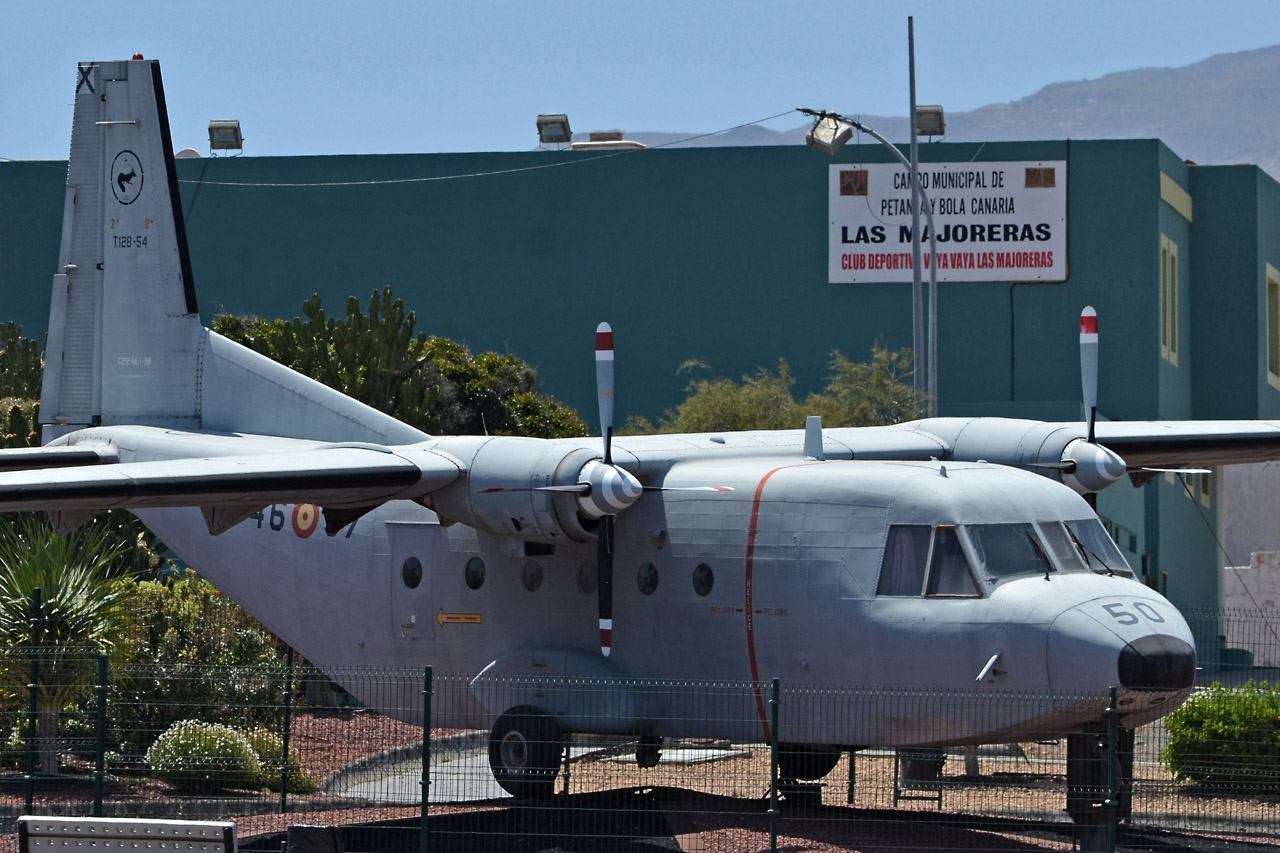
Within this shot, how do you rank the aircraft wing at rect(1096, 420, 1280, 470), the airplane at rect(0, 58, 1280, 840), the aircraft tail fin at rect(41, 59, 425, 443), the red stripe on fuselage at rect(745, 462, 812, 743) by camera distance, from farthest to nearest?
the aircraft tail fin at rect(41, 59, 425, 443)
the aircraft wing at rect(1096, 420, 1280, 470)
the red stripe on fuselage at rect(745, 462, 812, 743)
the airplane at rect(0, 58, 1280, 840)

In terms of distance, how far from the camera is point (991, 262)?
42.3m

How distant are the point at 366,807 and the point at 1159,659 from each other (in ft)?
25.4

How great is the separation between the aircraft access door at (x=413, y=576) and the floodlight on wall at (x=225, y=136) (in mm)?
30754

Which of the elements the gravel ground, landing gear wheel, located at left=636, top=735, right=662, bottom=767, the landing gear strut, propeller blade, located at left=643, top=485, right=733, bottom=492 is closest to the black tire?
the gravel ground

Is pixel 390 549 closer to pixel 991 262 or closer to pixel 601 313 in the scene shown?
pixel 601 313

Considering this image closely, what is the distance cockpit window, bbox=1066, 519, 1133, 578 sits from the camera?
14.4 metres

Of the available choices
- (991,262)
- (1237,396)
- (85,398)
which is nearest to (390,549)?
(85,398)

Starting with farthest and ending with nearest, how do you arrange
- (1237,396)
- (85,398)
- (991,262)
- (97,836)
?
(1237,396) < (991,262) < (85,398) < (97,836)

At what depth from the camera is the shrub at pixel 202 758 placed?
17.2m

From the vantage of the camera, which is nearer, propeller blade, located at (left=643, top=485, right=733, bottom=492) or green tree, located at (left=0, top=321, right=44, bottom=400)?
propeller blade, located at (left=643, top=485, right=733, bottom=492)

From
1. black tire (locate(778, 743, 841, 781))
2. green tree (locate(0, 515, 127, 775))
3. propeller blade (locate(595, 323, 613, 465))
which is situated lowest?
black tire (locate(778, 743, 841, 781))

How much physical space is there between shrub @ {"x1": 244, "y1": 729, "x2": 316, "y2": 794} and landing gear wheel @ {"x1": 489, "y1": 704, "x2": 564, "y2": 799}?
9.53 feet

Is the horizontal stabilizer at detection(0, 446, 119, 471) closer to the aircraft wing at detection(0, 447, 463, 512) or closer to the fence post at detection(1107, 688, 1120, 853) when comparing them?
the aircraft wing at detection(0, 447, 463, 512)

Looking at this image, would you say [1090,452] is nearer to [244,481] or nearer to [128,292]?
[244,481]
